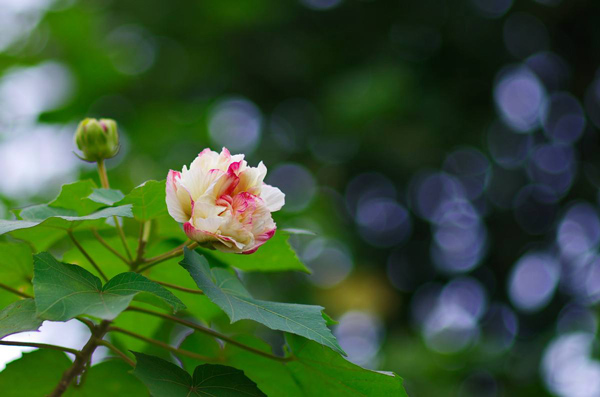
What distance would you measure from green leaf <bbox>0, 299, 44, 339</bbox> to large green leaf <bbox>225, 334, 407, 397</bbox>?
218mm

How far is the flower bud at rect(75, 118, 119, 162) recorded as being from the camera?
0.77 m

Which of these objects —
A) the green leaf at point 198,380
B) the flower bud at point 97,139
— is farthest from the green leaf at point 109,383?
the flower bud at point 97,139

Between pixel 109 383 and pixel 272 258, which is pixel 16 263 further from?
pixel 272 258

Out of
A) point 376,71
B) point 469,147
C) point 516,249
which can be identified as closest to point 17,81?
point 376,71

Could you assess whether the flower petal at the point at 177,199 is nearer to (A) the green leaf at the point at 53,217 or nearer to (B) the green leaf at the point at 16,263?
(A) the green leaf at the point at 53,217

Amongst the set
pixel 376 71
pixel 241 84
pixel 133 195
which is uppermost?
pixel 376 71

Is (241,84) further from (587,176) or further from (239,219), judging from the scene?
(239,219)

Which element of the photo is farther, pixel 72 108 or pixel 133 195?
pixel 72 108

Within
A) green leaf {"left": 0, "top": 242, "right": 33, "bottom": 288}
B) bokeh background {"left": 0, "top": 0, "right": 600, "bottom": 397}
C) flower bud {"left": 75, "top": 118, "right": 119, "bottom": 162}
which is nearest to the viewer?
green leaf {"left": 0, "top": 242, "right": 33, "bottom": 288}

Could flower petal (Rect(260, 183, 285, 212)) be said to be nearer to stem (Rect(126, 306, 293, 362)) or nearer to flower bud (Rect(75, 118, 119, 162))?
stem (Rect(126, 306, 293, 362))

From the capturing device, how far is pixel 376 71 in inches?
141

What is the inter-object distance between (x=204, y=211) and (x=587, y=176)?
3829 mm

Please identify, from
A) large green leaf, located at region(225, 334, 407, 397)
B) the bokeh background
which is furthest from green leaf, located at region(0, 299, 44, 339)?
the bokeh background

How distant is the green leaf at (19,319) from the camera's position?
1.49 feet
